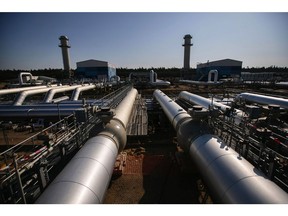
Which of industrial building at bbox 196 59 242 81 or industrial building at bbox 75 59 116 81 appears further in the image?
industrial building at bbox 196 59 242 81

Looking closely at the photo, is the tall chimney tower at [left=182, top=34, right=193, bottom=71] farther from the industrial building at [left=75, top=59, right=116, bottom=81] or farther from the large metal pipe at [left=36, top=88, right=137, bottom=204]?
the large metal pipe at [left=36, top=88, right=137, bottom=204]

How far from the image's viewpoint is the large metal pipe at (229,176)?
3.29 m

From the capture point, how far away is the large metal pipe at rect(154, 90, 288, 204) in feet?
10.8

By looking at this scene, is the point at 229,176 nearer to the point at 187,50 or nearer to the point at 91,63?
the point at 91,63

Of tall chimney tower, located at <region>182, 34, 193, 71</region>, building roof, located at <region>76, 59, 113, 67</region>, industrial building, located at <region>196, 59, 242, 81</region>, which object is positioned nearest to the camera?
building roof, located at <region>76, 59, 113, 67</region>

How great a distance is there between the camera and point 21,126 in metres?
16.1

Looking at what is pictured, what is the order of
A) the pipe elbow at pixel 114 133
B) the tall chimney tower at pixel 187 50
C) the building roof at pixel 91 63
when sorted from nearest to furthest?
the pipe elbow at pixel 114 133, the building roof at pixel 91 63, the tall chimney tower at pixel 187 50

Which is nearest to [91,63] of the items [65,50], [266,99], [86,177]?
[65,50]

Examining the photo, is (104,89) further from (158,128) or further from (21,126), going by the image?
(158,128)

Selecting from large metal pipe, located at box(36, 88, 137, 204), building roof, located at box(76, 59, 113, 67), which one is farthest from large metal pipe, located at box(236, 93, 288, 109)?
building roof, located at box(76, 59, 113, 67)

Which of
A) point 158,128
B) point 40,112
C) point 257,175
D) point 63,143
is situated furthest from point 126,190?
point 40,112

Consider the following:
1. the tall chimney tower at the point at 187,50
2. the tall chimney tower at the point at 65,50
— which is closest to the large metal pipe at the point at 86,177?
the tall chimney tower at the point at 65,50

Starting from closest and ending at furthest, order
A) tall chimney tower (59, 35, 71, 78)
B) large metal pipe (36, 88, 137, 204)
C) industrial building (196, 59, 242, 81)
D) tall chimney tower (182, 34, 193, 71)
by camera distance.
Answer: large metal pipe (36, 88, 137, 204) → tall chimney tower (59, 35, 71, 78) → industrial building (196, 59, 242, 81) → tall chimney tower (182, 34, 193, 71)

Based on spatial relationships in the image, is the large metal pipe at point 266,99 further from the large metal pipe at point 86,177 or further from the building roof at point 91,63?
the building roof at point 91,63
